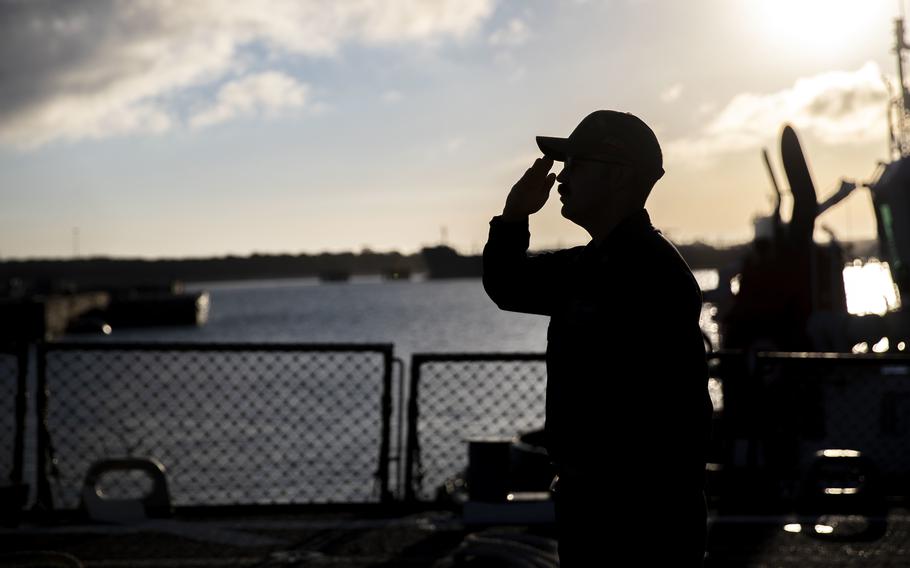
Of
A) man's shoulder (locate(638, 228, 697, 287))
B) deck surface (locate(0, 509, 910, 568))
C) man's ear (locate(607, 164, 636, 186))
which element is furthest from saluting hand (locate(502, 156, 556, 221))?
deck surface (locate(0, 509, 910, 568))

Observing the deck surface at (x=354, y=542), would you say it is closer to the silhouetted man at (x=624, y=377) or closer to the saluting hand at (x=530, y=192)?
the silhouetted man at (x=624, y=377)

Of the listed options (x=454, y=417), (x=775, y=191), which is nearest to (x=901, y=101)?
(x=775, y=191)

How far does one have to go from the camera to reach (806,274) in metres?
21.6

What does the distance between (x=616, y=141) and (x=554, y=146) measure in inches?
8.0

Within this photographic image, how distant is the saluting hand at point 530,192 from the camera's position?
3053 millimetres

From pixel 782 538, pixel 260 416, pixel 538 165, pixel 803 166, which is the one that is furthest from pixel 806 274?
pixel 260 416

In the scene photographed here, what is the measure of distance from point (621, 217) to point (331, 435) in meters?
33.5

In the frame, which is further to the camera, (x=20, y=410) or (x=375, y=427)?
(x=375, y=427)

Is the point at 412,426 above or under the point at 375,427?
above

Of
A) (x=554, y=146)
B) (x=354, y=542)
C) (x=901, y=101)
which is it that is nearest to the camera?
(x=554, y=146)

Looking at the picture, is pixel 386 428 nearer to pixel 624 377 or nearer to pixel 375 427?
pixel 624 377

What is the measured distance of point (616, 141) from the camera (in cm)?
287

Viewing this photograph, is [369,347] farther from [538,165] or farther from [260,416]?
[260,416]

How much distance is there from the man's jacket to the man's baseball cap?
190 mm
